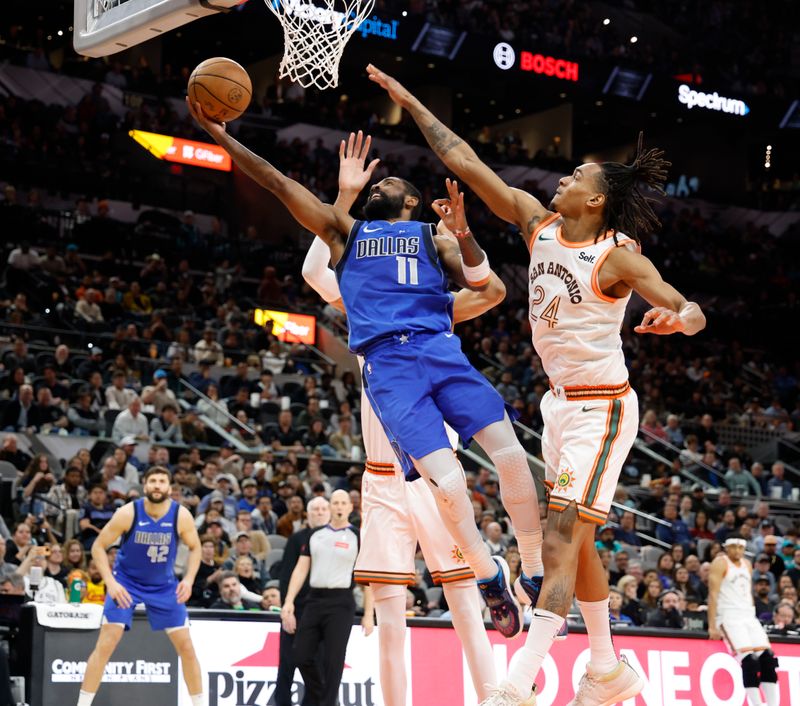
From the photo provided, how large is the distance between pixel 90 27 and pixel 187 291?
1646 cm

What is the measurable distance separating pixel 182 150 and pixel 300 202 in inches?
961

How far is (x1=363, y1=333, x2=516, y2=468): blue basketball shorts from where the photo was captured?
617cm

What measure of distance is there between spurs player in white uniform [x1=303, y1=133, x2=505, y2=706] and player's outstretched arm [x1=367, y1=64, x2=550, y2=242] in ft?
1.20

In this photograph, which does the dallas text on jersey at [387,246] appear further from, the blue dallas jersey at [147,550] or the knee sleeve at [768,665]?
the knee sleeve at [768,665]

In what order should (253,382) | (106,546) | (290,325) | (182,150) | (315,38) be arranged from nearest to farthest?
(315,38), (106,546), (253,382), (290,325), (182,150)

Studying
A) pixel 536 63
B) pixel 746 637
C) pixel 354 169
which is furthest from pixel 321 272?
pixel 536 63

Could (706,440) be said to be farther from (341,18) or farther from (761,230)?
(341,18)

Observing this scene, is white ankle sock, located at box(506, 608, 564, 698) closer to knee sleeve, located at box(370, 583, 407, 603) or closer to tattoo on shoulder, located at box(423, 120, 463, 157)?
knee sleeve, located at box(370, 583, 407, 603)

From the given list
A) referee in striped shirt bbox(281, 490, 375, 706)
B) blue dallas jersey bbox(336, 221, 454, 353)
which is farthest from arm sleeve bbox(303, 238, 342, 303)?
referee in striped shirt bbox(281, 490, 375, 706)

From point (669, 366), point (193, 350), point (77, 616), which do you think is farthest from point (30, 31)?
point (77, 616)

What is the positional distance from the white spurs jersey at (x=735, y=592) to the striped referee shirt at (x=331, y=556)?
4870 millimetres

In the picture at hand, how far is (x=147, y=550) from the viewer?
1084cm

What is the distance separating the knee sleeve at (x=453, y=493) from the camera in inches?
240

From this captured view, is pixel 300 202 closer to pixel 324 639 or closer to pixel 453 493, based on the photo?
pixel 453 493
